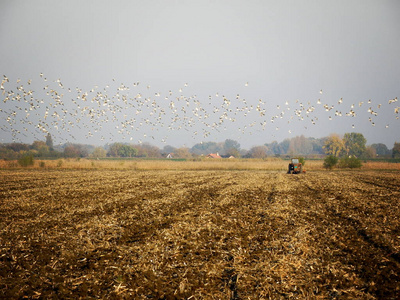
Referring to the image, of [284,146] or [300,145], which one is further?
[284,146]

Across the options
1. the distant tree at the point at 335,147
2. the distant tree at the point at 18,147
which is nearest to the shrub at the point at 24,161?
the distant tree at the point at 18,147

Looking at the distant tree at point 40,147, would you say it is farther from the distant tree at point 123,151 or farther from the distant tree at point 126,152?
the distant tree at point 126,152

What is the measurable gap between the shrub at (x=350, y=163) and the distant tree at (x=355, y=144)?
195 ft

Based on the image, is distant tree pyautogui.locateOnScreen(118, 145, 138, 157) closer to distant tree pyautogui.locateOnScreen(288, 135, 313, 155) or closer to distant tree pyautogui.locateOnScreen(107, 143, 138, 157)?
distant tree pyautogui.locateOnScreen(107, 143, 138, 157)

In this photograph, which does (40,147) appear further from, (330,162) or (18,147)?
(330,162)

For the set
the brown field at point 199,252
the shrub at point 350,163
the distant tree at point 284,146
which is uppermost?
the distant tree at point 284,146

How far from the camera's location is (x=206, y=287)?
5148 millimetres

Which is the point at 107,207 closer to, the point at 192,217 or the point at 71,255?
the point at 192,217

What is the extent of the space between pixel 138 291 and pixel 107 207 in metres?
8.50

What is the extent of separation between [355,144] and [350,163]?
6663 centimetres

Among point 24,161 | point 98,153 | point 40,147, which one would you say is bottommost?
point 24,161

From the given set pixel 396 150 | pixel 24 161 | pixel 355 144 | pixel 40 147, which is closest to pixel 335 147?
pixel 355 144

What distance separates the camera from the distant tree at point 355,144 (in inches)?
4259

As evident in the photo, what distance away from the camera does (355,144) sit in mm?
107750
